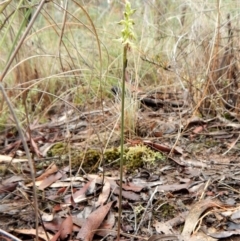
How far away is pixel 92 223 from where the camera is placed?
1235mm

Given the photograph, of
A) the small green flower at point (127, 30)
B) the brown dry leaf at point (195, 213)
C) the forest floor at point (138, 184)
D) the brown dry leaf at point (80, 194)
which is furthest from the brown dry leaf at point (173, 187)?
the small green flower at point (127, 30)

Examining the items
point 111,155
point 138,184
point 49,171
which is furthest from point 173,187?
point 49,171

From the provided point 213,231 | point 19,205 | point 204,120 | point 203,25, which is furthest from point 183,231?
point 203,25

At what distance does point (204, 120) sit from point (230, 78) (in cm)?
26

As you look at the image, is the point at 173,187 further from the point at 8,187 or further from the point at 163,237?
the point at 8,187

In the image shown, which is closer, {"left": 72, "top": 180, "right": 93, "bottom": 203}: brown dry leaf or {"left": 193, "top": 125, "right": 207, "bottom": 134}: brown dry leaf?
{"left": 72, "top": 180, "right": 93, "bottom": 203}: brown dry leaf

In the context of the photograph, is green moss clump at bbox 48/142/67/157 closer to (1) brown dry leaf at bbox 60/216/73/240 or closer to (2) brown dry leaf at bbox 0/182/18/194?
(2) brown dry leaf at bbox 0/182/18/194

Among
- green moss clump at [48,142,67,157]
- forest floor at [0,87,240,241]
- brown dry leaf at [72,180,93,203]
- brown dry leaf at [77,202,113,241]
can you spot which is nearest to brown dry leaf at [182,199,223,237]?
forest floor at [0,87,240,241]

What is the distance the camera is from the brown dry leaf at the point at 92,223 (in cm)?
A: 119

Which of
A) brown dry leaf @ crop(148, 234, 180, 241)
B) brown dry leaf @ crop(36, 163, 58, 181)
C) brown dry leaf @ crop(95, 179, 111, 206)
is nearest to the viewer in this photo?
brown dry leaf @ crop(148, 234, 180, 241)

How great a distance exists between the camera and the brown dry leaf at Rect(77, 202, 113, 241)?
119 centimetres

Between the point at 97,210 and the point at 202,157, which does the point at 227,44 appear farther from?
the point at 97,210

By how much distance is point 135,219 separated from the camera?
126 centimetres

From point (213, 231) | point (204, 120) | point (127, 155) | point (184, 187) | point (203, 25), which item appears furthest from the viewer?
point (203, 25)
